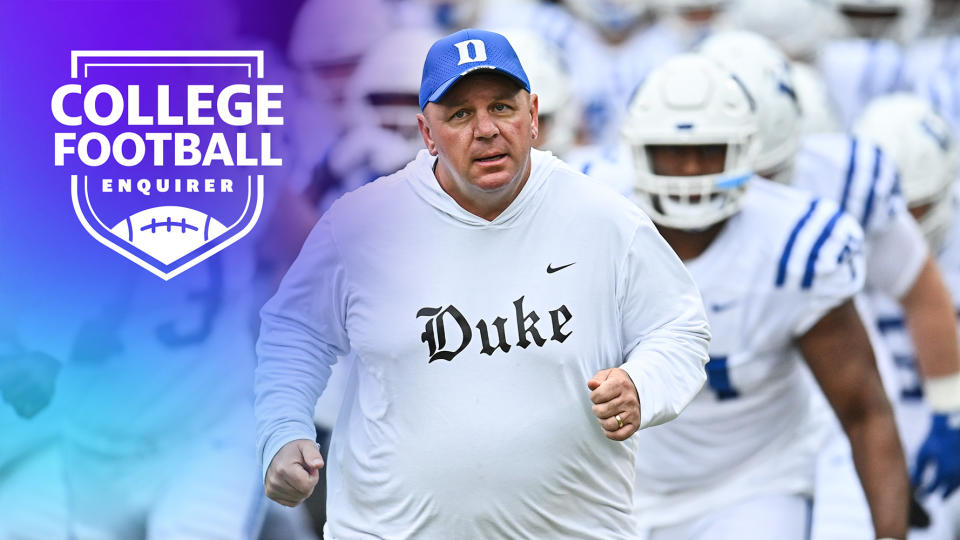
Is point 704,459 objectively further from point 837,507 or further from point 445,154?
point 445,154

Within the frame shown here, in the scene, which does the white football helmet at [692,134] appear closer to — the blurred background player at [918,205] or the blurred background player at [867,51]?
the blurred background player at [918,205]

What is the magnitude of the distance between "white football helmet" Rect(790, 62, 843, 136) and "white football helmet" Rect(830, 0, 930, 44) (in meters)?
1.93

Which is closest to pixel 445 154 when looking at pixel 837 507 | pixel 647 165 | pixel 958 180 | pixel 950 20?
pixel 647 165

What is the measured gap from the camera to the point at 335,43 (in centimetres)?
791

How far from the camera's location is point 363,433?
4781 mm

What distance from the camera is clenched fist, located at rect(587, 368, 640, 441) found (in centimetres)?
452

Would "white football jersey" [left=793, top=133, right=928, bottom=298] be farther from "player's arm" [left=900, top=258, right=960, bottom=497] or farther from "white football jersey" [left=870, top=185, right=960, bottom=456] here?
"white football jersey" [left=870, top=185, right=960, bottom=456]

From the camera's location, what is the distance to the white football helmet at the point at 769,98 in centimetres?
704

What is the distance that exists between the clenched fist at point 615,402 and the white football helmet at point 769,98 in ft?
7.67

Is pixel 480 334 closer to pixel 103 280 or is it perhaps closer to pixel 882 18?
pixel 103 280

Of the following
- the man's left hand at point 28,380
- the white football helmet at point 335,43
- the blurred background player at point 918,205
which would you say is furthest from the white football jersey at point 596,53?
the man's left hand at point 28,380

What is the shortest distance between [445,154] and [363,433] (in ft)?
2.00

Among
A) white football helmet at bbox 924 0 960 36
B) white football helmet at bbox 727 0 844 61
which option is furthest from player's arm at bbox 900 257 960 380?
white football helmet at bbox 924 0 960 36

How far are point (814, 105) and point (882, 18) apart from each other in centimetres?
259
